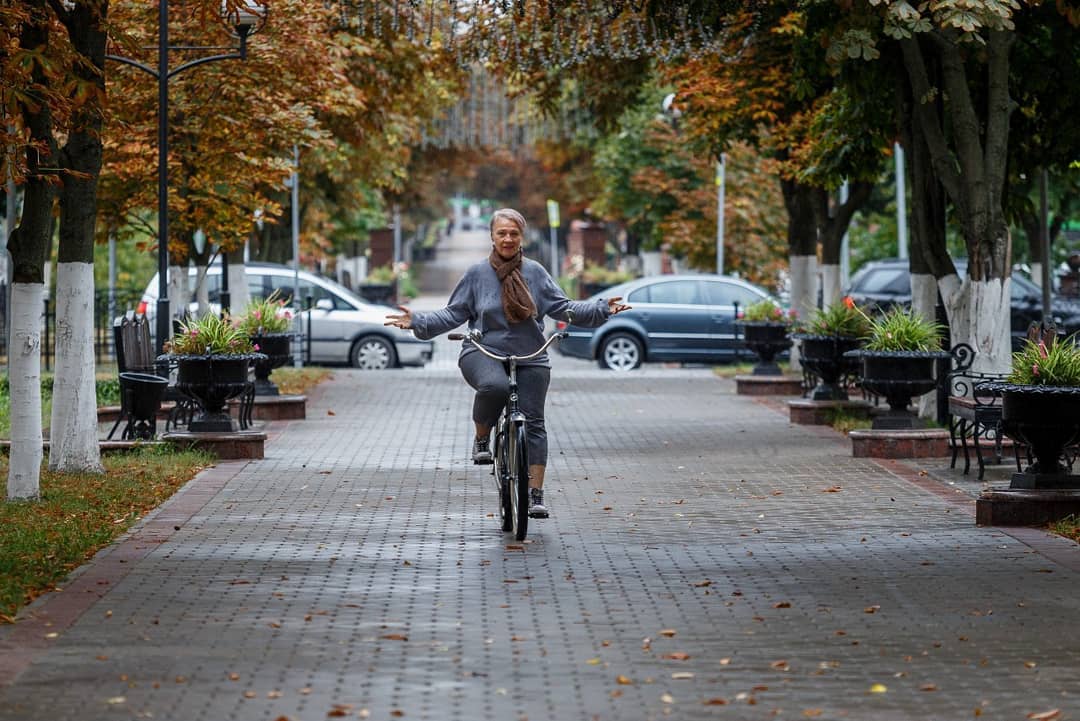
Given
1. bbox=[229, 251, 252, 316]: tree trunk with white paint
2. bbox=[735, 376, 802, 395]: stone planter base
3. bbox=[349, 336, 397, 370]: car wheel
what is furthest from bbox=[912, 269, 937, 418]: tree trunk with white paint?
bbox=[349, 336, 397, 370]: car wheel

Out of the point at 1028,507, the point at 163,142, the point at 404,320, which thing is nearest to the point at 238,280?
the point at 163,142

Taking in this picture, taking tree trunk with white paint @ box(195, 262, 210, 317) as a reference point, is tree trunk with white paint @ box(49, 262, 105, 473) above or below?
below

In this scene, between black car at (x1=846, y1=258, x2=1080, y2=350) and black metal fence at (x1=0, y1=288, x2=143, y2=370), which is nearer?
black metal fence at (x1=0, y1=288, x2=143, y2=370)

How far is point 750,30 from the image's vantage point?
23328mm

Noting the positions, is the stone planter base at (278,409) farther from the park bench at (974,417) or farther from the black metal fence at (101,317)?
the black metal fence at (101,317)

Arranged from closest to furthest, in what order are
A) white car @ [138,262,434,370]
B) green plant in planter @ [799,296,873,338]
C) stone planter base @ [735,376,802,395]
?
green plant in planter @ [799,296,873,338], stone planter base @ [735,376,802,395], white car @ [138,262,434,370]

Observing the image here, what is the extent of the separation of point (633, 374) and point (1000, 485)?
16431mm

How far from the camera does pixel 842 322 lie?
1986 centimetres

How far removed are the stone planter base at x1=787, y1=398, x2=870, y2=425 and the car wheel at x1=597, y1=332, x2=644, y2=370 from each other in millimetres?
11825

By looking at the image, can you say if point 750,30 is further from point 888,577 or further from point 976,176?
point 888,577

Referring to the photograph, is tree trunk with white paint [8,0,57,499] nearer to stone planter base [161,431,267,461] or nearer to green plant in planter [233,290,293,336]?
stone planter base [161,431,267,461]

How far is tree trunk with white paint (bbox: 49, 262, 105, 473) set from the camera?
14430 mm

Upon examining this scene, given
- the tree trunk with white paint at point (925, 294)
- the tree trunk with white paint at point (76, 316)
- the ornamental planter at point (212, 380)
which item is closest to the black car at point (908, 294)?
the tree trunk with white paint at point (925, 294)

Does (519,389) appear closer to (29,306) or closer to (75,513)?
(75,513)
